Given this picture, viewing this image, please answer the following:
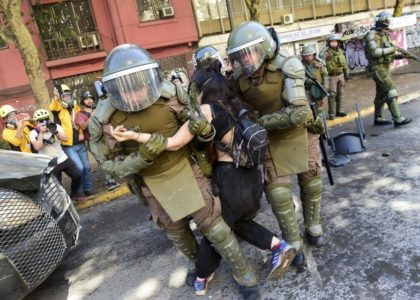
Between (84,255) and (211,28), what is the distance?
40.2 ft

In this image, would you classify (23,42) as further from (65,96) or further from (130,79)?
(130,79)

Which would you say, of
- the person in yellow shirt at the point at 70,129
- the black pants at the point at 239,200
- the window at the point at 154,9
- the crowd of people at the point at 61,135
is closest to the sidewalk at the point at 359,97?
the crowd of people at the point at 61,135

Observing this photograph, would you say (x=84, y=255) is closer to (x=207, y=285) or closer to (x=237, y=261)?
(x=207, y=285)

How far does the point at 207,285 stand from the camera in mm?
2830

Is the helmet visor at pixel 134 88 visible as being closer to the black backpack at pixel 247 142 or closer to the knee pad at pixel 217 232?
the black backpack at pixel 247 142

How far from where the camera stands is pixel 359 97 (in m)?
9.22

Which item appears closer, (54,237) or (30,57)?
(54,237)

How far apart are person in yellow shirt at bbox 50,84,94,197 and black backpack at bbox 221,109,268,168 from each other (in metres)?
A: 3.62

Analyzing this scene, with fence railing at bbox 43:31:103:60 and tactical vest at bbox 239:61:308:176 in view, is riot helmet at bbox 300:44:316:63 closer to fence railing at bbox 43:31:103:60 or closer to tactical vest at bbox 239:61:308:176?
tactical vest at bbox 239:61:308:176

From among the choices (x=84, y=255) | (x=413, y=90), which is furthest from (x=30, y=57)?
(x=413, y=90)

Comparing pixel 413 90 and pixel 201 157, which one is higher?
pixel 201 157

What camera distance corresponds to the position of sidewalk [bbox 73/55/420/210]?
220 inches

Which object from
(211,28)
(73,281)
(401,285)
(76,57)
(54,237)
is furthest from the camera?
(211,28)

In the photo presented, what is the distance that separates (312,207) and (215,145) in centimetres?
108
